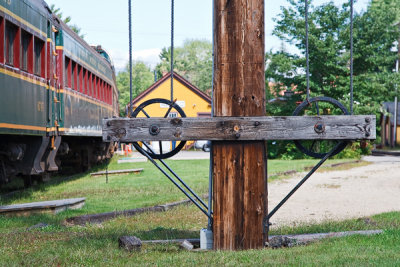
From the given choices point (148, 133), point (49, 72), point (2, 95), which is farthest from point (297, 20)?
point (148, 133)

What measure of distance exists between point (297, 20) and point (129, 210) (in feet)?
80.6

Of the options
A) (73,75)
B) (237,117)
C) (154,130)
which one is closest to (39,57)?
(73,75)

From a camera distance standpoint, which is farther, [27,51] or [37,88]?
[37,88]

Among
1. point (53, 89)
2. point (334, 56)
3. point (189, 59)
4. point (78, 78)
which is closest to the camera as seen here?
point (53, 89)

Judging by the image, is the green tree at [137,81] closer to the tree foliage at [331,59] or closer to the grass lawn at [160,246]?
the tree foliage at [331,59]

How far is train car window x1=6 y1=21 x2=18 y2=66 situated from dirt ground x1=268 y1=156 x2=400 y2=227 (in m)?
4.46

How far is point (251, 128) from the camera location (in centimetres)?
504

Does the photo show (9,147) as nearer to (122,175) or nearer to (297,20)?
(122,175)

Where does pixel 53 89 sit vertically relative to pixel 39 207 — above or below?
above

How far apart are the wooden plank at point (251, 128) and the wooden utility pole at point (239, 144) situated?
95 millimetres

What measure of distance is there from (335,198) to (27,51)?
5.88 m

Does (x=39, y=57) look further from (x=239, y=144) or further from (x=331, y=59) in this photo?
(x=331, y=59)

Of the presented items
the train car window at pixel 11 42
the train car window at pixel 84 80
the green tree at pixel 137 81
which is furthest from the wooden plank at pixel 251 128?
the green tree at pixel 137 81

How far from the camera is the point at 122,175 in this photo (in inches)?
680
